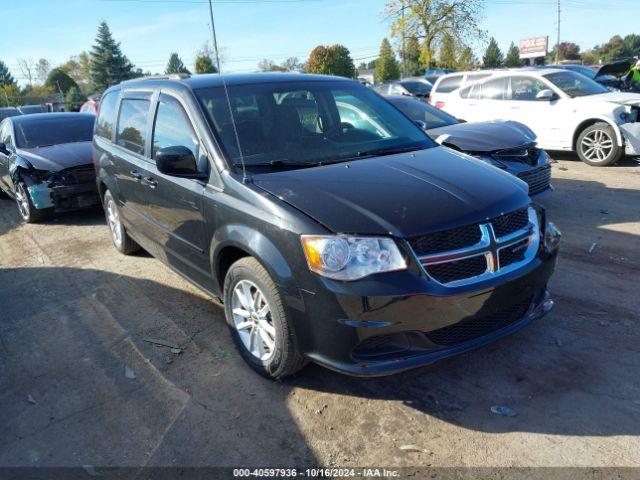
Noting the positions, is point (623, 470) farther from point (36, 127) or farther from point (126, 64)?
point (126, 64)

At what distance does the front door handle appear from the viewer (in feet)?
13.5

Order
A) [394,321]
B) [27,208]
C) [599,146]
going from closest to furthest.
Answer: [394,321], [27,208], [599,146]

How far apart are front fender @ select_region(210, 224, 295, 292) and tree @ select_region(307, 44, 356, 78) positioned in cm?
5791

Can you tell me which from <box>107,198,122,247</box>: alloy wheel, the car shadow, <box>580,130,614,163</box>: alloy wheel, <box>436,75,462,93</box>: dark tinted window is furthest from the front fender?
<box>436,75,462,93</box>: dark tinted window

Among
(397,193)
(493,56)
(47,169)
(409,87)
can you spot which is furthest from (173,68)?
(493,56)

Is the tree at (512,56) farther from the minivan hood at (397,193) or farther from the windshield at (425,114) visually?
the minivan hood at (397,193)

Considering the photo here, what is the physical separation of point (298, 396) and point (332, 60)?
61.0 m

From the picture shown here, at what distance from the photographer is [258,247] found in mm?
2949

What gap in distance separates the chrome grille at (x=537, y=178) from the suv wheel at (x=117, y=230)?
15.1ft

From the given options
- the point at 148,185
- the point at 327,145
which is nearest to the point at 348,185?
the point at 327,145

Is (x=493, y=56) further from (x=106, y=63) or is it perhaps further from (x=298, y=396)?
(x=298, y=396)

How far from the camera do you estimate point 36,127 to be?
8.46 metres

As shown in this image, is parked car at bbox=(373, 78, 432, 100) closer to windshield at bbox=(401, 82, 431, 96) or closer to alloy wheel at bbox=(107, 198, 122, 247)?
windshield at bbox=(401, 82, 431, 96)

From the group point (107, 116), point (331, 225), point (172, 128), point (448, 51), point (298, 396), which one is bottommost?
point (298, 396)
